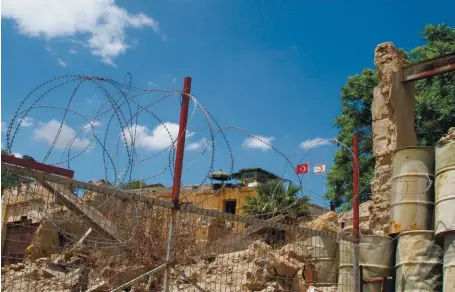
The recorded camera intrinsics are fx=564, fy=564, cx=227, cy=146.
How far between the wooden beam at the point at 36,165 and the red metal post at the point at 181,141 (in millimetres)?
920

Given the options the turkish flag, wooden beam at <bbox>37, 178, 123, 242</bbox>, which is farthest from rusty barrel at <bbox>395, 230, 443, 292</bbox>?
wooden beam at <bbox>37, 178, 123, 242</bbox>

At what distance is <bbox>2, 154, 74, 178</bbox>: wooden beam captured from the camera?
14.7 feet

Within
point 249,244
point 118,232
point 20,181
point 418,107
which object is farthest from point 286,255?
point 418,107

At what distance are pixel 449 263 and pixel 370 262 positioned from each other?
106 centimetres

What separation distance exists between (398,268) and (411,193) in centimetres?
101

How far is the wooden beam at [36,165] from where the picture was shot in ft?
14.7

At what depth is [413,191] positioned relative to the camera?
7559 mm

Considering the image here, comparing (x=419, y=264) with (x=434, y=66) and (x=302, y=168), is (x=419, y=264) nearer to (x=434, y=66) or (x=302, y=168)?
(x=302, y=168)

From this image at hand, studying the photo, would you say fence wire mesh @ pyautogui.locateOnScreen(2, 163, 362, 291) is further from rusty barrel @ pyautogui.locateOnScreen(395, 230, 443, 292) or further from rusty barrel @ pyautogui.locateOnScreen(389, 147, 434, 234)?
rusty barrel @ pyautogui.locateOnScreen(389, 147, 434, 234)

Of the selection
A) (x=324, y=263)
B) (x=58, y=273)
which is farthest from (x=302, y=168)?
(x=58, y=273)

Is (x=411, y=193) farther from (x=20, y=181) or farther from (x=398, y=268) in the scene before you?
(x=20, y=181)

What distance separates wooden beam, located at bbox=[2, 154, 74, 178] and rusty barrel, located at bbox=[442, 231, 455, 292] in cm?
453

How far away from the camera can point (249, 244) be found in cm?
991

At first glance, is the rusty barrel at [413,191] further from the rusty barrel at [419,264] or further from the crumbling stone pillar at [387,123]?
the crumbling stone pillar at [387,123]
